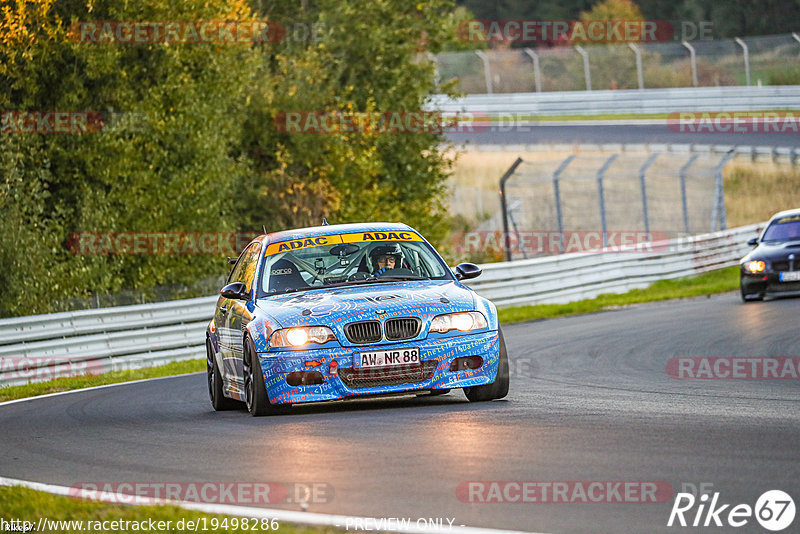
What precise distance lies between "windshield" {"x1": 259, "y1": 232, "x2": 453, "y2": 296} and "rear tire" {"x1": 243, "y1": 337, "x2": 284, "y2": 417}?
0.73m

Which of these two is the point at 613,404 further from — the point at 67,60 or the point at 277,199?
the point at 277,199

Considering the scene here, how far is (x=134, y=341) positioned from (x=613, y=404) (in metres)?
10.7

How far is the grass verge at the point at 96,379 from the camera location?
628 inches

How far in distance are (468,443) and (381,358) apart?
83.3 inches

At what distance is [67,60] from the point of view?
920 inches

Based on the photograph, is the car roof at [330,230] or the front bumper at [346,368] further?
the car roof at [330,230]

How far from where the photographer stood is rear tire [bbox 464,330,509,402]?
33.7 ft

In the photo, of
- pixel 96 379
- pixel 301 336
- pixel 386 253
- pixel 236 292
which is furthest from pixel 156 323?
pixel 301 336

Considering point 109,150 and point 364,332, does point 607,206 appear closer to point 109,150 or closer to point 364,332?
point 109,150

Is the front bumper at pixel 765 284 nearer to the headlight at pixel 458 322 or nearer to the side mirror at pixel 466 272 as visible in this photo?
the side mirror at pixel 466 272

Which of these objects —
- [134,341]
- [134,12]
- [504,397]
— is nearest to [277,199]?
[134,12]

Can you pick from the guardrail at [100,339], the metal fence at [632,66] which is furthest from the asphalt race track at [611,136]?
the guardrail at [100,339]

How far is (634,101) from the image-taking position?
48031 millimetres

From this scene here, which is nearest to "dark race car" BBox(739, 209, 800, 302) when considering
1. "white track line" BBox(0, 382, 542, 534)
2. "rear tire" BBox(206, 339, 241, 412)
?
"rear tire" BBox(206, 339, 241, 412)
